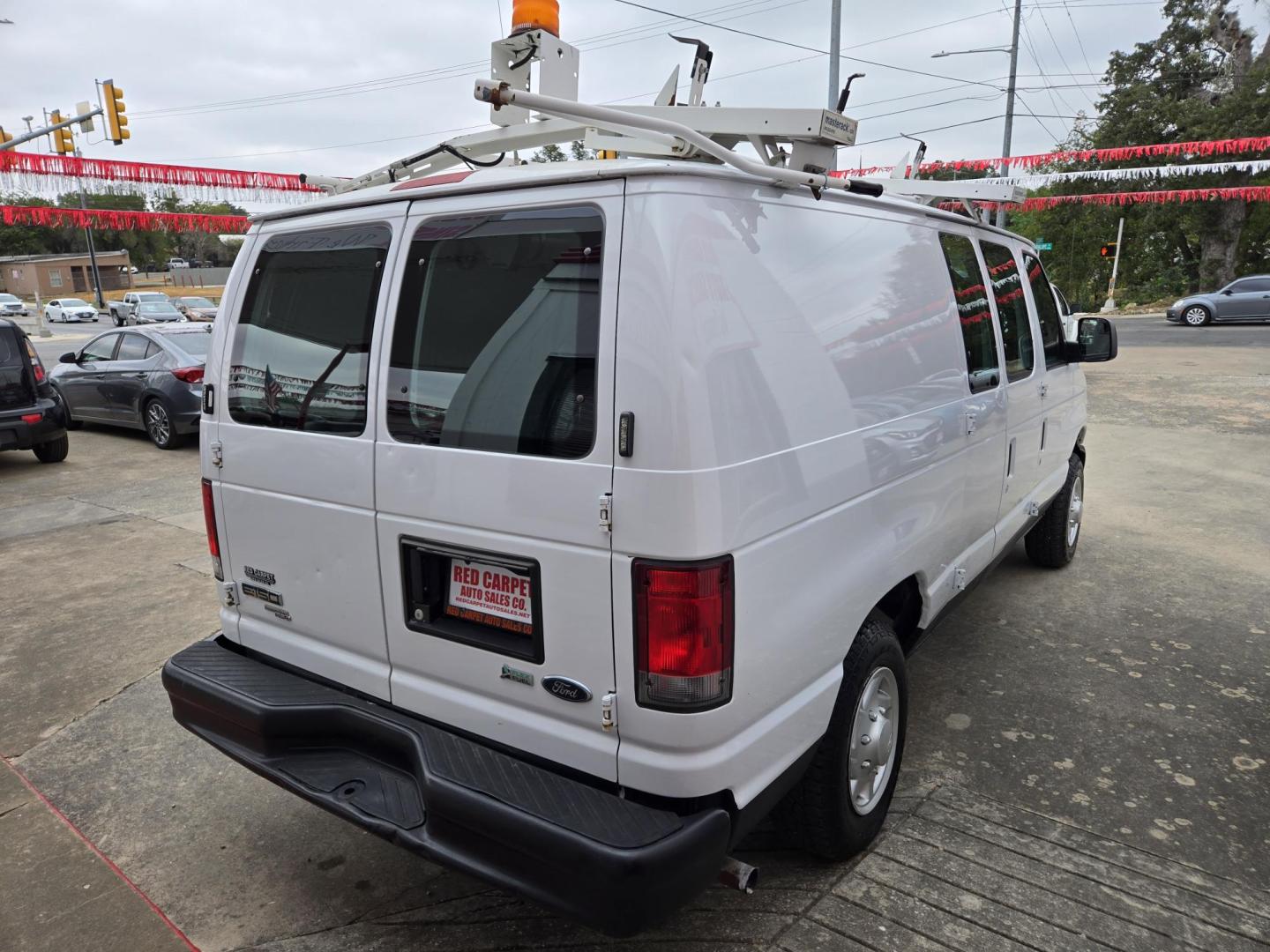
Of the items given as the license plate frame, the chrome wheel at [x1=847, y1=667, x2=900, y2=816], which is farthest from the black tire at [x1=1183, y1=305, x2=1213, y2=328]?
the license plate frame

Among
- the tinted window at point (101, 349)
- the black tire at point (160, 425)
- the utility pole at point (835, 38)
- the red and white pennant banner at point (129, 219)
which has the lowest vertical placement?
the black tire at point (160, 425)

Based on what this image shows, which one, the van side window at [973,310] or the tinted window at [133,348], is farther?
the tinted window at [133,348]

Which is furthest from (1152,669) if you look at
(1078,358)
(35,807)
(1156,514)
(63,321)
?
(63,321)

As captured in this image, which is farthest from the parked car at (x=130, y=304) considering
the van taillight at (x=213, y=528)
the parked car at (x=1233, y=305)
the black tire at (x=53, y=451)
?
the van taillight at (x=213, y=528)

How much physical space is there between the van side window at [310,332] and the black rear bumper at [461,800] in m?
0.85

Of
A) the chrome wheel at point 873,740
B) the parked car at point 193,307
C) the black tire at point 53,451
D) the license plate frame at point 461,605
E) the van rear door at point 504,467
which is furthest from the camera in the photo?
→ the parked car at point 193,307

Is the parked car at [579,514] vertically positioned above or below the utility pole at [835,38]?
below

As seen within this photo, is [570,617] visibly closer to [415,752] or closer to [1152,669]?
[415,752]

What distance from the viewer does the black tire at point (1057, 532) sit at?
5.32 metres

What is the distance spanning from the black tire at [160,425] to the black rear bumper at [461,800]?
334 inches

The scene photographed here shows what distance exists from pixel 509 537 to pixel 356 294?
956 millimetres

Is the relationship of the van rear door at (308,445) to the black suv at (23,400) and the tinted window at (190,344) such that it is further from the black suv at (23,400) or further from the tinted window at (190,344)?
the tinted window at (190,344)

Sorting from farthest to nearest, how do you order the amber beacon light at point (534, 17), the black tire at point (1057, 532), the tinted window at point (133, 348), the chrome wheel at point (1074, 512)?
the tinted window at point (133, 348) < the chrome wheel at point (1074, 512) < the black tire at point (1057, 532) < the amber beacon light at point (534, 17)

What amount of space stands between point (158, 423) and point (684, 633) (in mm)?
→ 10345
